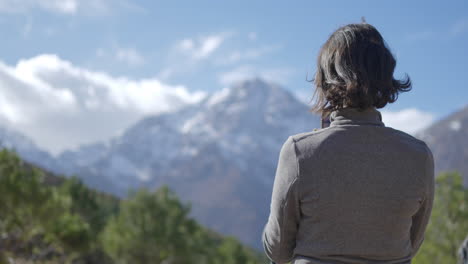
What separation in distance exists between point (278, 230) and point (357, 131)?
0.64m

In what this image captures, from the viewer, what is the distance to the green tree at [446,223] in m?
19.4

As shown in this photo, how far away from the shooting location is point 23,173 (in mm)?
20328

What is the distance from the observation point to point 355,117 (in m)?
2.35

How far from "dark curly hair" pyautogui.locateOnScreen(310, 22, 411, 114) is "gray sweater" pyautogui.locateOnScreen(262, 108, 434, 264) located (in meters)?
0.14

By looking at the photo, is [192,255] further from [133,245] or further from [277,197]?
[277,197]

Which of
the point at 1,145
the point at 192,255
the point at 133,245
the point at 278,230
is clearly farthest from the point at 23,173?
the point at 278,230

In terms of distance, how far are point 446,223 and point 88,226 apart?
55.5 ft

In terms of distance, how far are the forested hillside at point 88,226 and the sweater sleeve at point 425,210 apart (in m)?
17.0

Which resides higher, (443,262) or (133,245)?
(133,245)

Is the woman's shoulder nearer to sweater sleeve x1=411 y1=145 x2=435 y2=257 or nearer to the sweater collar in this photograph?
the sweater collar

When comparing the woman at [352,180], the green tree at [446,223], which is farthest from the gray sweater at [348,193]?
the green tree at [446,223]

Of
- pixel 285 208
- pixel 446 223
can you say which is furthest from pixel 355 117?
pixel 446 223

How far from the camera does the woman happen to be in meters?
2.17

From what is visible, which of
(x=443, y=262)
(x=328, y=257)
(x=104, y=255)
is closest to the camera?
(x=328, y=257)
